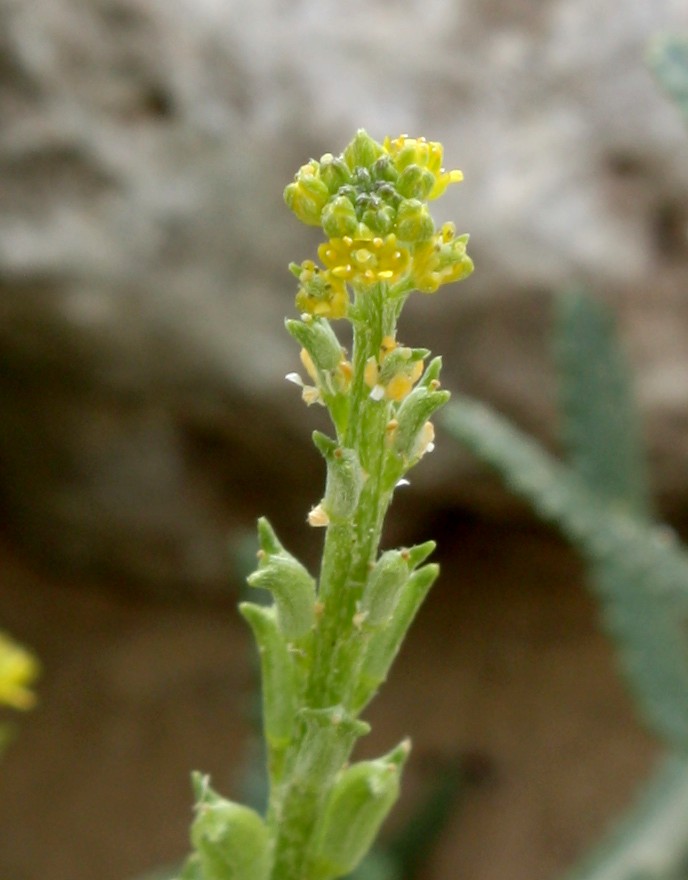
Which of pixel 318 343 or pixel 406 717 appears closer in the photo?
pixel 318 343

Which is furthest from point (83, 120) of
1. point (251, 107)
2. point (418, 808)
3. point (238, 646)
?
point (418, 808)

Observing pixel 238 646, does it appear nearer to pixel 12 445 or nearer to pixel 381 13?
pixel 12 445

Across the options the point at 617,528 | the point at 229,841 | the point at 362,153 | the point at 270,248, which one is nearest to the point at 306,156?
the point at 270,248

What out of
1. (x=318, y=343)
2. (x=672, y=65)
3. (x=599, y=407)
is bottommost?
(x=318, y=343)

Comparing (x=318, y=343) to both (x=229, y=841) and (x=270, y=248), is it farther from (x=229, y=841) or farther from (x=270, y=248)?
(x=270, y=248)

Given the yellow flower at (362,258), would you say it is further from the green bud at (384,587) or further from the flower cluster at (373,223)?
the green bud at (384,587)

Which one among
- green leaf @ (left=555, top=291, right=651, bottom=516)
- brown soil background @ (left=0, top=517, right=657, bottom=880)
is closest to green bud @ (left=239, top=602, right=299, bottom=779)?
green leaf @ (left=555, top=291, right=651, bottom=516)

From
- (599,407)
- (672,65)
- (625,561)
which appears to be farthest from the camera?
(599,407)
